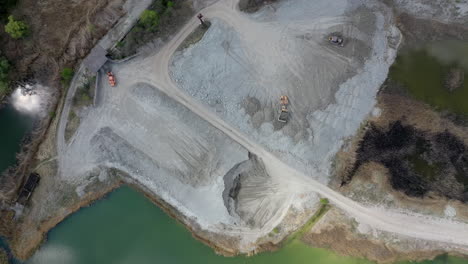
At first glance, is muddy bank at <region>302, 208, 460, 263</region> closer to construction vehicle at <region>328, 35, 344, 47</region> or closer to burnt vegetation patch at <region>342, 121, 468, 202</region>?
burnt vegetation patch at <region>342, 121, 468, 202</region>

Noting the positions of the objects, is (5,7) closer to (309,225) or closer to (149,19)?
(149,19)

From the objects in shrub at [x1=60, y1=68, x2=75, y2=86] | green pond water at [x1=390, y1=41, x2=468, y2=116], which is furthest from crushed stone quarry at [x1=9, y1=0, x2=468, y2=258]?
shrub at [x1=60, y1=68, x2=75, y2=86]

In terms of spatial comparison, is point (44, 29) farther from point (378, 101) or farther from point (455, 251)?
point (455, 251)

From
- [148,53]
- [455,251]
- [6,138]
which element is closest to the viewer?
[455,251]

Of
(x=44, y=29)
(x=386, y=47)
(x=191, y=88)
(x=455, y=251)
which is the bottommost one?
(x=455, y=251)

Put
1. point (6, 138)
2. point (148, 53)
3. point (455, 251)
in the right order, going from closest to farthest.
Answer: point (455, 251) → point (148, 53) → point (6, 138)

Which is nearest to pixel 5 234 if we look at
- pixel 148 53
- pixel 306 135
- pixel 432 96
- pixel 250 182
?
pixel 148 53

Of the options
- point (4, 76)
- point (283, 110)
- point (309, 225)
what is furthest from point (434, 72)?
point (4, 76)

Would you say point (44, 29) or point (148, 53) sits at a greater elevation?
point (44, 29)
